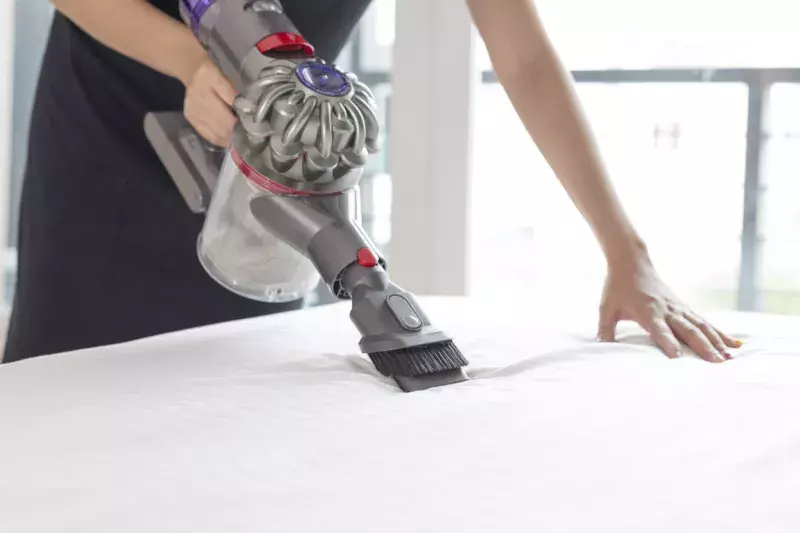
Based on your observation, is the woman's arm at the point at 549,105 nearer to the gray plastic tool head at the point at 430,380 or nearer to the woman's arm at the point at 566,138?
the woman's arm at the point at 566,138

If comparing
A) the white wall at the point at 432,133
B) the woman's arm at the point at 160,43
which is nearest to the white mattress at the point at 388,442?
the woman's arm at the point at 160,43

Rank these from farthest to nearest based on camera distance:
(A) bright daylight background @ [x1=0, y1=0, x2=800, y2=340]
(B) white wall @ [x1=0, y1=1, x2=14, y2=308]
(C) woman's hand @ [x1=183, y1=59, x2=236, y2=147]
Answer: (A) bright daylight background @ [x1=0, y1=0, x2=800, y2=340]
(B) white wall @ [x1=0, y1=1, x2=14, y2=308]
(C) woman's hand @ [x1=183, y1=59, x2=236, y2=147]

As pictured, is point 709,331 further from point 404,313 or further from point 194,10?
point 194,10

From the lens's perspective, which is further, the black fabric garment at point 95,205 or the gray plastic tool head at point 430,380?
the black fabric garment at point 95,205

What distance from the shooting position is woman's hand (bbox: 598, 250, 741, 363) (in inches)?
36.1

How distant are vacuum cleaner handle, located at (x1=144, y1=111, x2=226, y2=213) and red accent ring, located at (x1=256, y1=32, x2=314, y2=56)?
0.19 metres

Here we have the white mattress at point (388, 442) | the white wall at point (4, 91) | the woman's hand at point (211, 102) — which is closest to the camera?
the white mattress at point (388, 442)

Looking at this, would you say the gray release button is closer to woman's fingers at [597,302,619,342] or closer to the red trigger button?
the red trigger button

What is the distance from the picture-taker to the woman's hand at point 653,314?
3.01 ft

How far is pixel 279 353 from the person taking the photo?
0.87 m

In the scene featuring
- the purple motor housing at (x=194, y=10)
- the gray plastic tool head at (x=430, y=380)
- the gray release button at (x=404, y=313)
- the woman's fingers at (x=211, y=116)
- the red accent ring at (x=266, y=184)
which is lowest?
the gray plastic tool head at (x=430, y=380)

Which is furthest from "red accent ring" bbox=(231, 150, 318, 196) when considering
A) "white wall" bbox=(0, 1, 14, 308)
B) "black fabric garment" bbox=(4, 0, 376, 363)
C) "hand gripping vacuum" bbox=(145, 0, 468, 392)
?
"white wall" bbox=(0, 1, 14, 308)

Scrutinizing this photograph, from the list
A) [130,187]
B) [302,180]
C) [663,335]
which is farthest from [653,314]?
[130,187]

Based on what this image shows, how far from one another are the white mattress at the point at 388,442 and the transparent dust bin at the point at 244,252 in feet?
0.29
